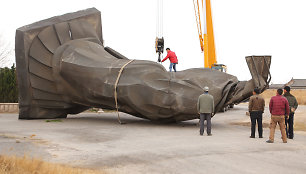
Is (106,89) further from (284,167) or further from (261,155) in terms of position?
(284,167)

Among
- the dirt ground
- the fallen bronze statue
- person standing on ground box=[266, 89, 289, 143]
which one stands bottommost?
the dirt ground

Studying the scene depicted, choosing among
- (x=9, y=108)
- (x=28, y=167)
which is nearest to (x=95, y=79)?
(x=28, y=167)

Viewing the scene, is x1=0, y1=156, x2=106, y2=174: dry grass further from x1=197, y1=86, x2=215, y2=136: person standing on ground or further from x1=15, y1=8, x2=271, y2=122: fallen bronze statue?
x1=15, y1=8, x2=271, y2=122: fallen bronze statue

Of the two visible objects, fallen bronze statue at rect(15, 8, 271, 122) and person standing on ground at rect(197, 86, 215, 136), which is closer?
person standing on ground at rect(197, 86, 215, 136)

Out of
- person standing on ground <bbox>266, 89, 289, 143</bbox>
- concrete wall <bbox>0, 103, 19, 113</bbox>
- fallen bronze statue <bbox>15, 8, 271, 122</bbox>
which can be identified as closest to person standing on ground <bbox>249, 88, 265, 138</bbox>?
person standing on ground <bbox>266, 89, 289, 143</bbox>

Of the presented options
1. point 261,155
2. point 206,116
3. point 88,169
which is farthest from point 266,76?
point 88,169

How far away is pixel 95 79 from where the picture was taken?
→ 39.1 feet

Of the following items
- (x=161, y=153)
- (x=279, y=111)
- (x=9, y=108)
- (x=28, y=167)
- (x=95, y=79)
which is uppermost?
(x=95, y=79)

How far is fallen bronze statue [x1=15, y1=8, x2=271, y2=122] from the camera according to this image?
11000mm

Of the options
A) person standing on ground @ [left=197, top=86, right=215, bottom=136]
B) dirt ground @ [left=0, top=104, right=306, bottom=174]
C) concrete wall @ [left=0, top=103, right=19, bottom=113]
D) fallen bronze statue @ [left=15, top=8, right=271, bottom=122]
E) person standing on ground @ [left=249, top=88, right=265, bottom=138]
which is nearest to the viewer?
dirt ground @ [left=0, top=104, right=306, bottom=174]

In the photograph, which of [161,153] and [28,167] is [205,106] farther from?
[28,167]

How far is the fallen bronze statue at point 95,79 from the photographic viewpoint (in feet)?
36.1

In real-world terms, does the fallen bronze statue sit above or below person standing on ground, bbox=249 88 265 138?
above

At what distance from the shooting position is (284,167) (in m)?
5.47
